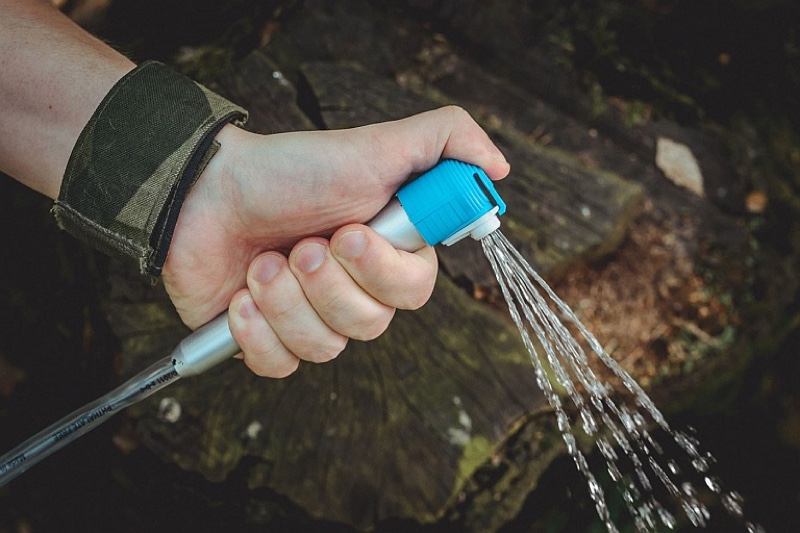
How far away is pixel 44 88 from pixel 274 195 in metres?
0.67

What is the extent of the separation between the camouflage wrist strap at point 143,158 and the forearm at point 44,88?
0.30 ft

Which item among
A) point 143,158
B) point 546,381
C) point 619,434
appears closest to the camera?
point 143,158

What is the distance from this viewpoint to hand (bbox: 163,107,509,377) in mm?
1424

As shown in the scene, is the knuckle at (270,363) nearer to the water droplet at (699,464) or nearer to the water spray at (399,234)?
the water spray at (399,234)

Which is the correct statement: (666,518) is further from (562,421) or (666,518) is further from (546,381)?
(546,381)

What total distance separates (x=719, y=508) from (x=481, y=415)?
1.15 metres

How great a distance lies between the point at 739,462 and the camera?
235 cm

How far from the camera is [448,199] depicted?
1288mm

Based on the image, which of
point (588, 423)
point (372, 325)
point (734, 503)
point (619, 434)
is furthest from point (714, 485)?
point (372, 325)

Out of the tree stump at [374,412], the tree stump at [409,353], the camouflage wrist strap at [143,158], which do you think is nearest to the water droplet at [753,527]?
the tree stump at [409,353]

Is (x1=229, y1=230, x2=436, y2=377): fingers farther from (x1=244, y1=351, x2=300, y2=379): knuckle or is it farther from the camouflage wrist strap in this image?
the camouflage wrist strap

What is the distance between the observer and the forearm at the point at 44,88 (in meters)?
1.58

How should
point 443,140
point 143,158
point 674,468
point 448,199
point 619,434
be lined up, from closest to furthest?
point 448,199 < point 443,140 < point 143,158 < point 619,434 < point 674,468

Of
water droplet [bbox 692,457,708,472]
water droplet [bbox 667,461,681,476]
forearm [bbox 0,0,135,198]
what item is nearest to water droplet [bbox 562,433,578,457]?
water droplet [bbox 667,461,681,476]
